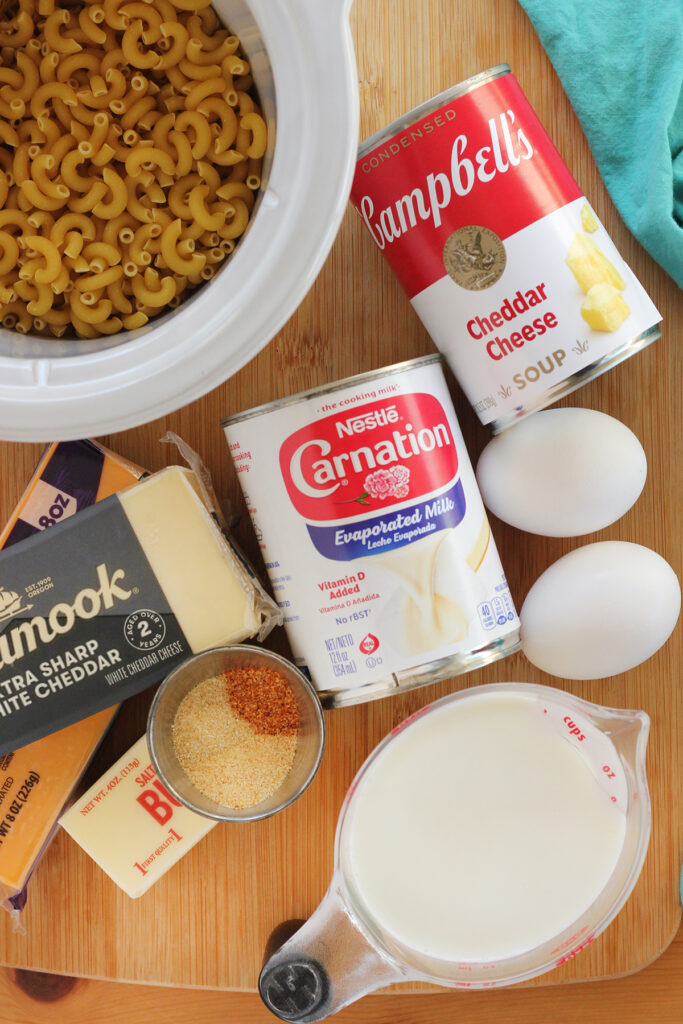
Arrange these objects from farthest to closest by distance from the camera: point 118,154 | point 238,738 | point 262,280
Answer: point 238,738 → point 118,154 → point 262,280

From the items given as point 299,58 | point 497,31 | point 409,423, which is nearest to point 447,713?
point 409,423

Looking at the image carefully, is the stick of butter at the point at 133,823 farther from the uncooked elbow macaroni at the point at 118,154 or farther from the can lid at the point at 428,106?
the can lid at the point at 428,106

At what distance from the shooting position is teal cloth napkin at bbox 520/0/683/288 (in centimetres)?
88

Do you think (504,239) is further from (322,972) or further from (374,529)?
(322,972)

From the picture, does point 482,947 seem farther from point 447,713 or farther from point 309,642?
point 309,642

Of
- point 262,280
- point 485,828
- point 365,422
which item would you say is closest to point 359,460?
point 365,422

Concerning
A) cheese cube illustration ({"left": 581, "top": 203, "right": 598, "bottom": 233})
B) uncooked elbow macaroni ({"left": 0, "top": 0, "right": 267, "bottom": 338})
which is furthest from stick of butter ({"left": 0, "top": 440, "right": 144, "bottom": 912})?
cheese cube illustration ({"left": 581, "top": 203, "right": 598, "bottom": 233})

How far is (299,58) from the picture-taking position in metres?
0.66

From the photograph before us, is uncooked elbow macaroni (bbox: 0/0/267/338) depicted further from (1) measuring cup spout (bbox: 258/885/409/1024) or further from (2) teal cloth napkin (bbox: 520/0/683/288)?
(1) measuring cup spout (bbox: 258/885/409/1024)

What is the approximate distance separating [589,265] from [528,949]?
2.33ft

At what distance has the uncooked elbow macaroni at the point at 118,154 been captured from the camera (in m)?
0.75

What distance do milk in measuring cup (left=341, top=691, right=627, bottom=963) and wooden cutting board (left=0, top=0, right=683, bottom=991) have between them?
2.3 inches

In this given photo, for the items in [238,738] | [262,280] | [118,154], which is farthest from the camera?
[238,738]

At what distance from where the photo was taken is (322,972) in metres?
0.83
